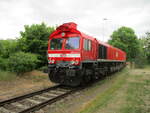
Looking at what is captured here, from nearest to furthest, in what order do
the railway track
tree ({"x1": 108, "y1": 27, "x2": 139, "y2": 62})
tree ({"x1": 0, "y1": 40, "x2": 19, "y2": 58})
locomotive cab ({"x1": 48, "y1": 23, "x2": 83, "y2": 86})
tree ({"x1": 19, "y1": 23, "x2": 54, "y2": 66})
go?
the railway track → locomotive cab ({"x1": 48, "y1": 23, "x2": 83, "y2": 86}) → tree ({"x1": 0, "y1": 40, "x2": 19, "y2": 58}) → tree ({"x1": 19, "y1": 23, "x2": 54, "y2": 66}) → tree ({"x1": 108, "y1": 27, "x2": 139, "y2": 62})

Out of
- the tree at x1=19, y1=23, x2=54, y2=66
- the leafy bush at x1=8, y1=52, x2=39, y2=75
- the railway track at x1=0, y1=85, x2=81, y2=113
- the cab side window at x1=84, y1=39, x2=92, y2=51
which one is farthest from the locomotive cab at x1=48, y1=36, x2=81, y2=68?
the tree at x1=19, y1=23, x2=54, y2=66

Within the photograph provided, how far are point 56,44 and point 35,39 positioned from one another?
20.3 feet

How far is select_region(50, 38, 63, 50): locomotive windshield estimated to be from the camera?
32.4ft

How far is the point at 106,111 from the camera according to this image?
5715 mm

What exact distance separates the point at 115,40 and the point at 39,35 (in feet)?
112

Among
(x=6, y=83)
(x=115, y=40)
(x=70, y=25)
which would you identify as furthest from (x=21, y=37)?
(x=115, y=40)

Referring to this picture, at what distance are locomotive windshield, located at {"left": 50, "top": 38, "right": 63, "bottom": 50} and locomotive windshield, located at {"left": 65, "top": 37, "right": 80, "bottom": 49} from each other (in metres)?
0.51

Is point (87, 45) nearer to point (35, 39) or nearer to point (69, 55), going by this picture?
point (69, 55)

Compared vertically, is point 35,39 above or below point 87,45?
above

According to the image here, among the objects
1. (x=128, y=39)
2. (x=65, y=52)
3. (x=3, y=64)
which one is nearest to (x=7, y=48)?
(x=3, y=64)

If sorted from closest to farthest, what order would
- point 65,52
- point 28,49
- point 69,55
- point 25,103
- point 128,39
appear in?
point 25,103 → point 69,55 → point 65,52 → point 28,49 → point 128,39

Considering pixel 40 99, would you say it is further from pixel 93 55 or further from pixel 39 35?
pixel 39 35

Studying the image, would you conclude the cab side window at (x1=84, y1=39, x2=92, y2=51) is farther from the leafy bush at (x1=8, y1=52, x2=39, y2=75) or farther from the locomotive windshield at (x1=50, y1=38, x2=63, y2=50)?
the leafy bush at (x1=8, y1=52, x2=39, y2=75)

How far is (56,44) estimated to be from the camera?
396 inches
